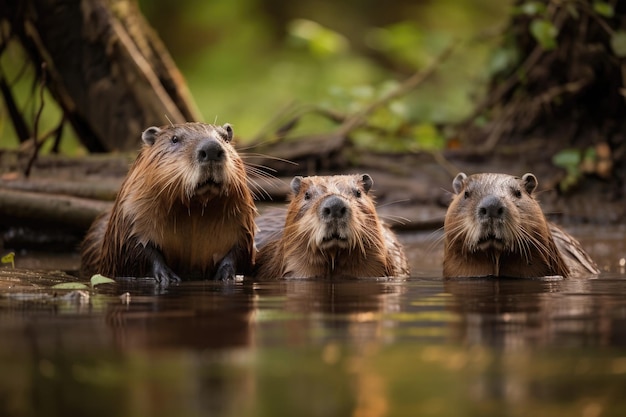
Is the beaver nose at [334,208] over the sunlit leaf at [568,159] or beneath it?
beneath

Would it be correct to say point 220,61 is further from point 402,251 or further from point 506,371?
point 506,371

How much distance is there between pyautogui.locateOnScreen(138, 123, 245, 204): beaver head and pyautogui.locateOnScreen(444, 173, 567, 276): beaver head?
123 cm

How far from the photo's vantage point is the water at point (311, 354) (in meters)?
2.47

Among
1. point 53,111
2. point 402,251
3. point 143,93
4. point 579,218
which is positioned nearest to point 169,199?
point 402,251

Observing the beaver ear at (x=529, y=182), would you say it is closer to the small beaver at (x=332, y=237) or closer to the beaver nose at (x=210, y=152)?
the small beaver at (x=332, y=237)

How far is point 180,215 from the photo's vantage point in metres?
5.89

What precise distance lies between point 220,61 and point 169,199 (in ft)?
23.9

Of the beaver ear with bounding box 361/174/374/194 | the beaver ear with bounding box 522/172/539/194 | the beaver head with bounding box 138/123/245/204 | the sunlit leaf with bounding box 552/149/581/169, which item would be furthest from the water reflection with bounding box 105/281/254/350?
the sunlit leaf with bounding box 552/149/581/169

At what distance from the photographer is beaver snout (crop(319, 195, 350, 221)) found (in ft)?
19.1

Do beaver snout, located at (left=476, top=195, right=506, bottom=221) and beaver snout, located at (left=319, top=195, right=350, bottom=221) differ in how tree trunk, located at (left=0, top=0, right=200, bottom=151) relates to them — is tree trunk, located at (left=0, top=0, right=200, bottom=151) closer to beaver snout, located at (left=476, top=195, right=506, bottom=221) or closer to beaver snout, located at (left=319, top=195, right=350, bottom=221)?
beaver snout, located at (left=319, top=195, right=350, bottom=221)

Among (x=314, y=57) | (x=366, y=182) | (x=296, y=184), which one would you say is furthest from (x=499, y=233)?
(x=314, y=57)

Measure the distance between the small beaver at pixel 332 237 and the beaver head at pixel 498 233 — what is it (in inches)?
16.0

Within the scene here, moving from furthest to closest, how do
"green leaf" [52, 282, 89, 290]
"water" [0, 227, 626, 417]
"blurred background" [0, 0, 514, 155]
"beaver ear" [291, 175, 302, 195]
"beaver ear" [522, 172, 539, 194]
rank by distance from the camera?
"blurred background" [0, 0, 514, 155] < "beaver ear" [291, 175, 302, 195] < "beaver ear" [522, 172, 539, 194] < "green leaf" [52, 282, 89, 290] < "water" [0, 227, 626, 417]

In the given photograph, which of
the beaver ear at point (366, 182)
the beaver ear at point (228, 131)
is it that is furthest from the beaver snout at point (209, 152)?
the beaver ear at point (366, 182)
